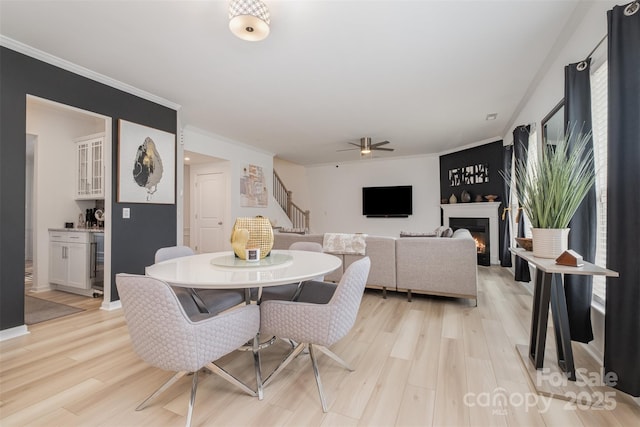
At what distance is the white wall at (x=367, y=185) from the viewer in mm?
7109

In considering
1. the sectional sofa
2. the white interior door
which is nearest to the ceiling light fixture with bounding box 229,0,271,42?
the sectional sofa

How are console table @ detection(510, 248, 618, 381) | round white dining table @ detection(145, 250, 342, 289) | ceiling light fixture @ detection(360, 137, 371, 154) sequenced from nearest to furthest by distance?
round white dining table @ detection(145, 250, 342, 289), console table @ detection(510, 248, 618, 381), ceiling light fixture @ detection(360, 137, 371, 154)

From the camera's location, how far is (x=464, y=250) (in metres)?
3.13

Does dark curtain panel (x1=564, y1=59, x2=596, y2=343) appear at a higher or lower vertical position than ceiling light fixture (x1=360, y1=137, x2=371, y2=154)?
lower

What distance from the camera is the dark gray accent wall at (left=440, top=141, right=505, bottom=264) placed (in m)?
5.61

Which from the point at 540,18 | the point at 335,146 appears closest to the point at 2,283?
the point at 540,18

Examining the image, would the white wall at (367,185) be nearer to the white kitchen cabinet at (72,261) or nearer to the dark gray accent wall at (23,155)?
the dark gray accent wall at (23,155)

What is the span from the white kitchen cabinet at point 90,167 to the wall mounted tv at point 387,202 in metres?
5.76

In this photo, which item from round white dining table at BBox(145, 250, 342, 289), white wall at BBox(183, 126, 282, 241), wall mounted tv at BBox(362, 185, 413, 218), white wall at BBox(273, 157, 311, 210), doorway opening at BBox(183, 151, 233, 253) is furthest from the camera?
white wall at BBox(273, 157, 311, 210)

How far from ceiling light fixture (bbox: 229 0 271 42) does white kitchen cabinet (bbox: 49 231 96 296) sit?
332cm

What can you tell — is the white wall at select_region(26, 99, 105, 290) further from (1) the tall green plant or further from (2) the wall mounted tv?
(2) the wall mounted tv

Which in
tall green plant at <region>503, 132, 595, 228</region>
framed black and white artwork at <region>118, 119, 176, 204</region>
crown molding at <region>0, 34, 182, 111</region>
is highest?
crown molding at <region>0, 34, 182, 111</region>

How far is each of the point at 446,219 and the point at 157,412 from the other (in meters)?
6.48

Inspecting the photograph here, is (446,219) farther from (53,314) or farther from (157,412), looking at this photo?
(53,314)
